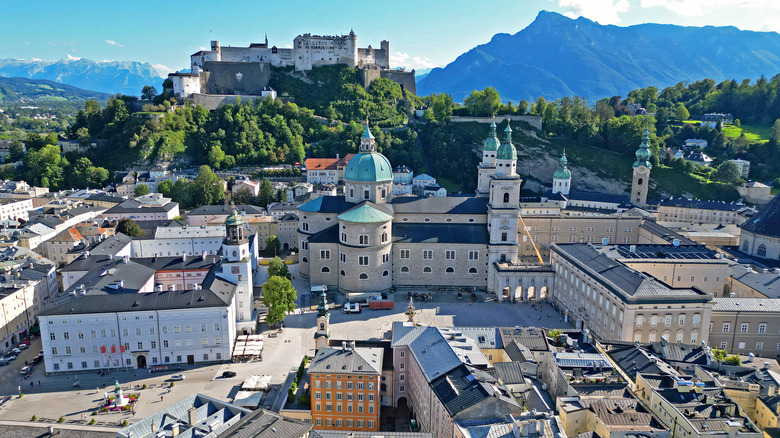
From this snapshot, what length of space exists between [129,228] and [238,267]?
31251 mm

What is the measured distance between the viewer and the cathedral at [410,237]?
51531 millimetres

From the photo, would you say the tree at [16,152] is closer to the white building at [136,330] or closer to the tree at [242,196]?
the tree at [242,196]

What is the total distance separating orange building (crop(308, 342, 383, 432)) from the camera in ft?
101

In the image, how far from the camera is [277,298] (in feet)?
140

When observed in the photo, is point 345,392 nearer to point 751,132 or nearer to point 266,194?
point 266,194

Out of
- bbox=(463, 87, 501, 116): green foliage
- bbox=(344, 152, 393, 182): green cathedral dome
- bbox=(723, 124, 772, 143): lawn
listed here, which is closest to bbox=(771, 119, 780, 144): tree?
bbox=(723, 124, 772, 143): lawn

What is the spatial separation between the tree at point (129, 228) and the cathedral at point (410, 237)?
24155 mm

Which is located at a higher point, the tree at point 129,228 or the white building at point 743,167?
the white building at point 743,167

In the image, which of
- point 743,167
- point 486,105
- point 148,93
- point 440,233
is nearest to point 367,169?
point 440,233

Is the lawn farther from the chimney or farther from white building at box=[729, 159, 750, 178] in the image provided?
the chimney

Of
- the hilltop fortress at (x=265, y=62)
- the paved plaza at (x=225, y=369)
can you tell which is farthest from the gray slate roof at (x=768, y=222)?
the hilltop fortress at (x=265, y=62)

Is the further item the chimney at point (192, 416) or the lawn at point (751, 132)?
the lawn at point (751, 132)

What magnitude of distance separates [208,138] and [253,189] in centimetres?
2152

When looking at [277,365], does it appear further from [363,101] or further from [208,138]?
[363,101]
